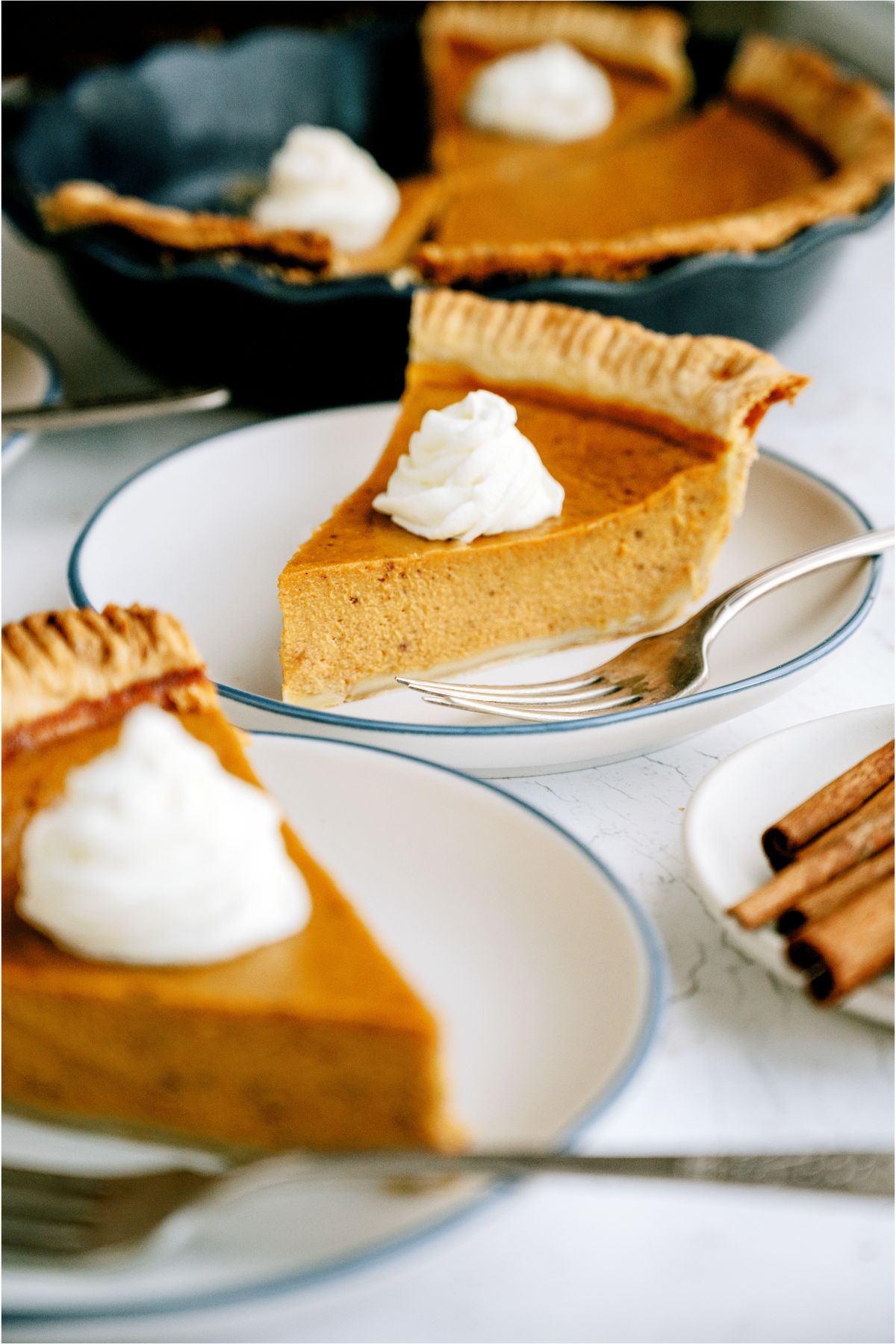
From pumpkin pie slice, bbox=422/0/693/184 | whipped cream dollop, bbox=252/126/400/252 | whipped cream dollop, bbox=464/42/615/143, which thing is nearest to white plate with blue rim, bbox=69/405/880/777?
whipped cream dollop, bbox=252/126/400/252

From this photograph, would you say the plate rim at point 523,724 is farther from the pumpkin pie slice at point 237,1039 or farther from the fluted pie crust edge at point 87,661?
the pumpkin pie slice at point 237,1039

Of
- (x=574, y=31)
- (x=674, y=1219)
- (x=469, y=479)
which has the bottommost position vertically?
(x=674, y=1219)

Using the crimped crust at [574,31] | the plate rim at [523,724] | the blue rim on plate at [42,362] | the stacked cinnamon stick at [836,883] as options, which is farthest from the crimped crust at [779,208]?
the stacked cinnamon stick at [836,883]

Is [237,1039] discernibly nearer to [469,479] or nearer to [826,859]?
[826,859]

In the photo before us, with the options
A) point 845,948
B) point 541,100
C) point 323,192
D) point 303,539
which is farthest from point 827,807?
point 541,100

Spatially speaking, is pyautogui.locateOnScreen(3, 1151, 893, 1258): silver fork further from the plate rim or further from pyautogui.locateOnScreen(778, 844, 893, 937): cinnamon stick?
the plate rim

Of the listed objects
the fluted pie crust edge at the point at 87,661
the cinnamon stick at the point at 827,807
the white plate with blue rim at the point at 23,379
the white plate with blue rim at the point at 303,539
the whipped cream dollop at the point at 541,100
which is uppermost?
the whipped cream dollop at the point at 541,100

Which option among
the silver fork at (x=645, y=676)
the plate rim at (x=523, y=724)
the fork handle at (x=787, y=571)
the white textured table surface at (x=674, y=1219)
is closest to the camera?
the white textured table surface at (x=674, y=1219)

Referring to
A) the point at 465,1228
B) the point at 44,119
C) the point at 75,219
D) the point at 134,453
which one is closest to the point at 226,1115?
the point at 465,1228
